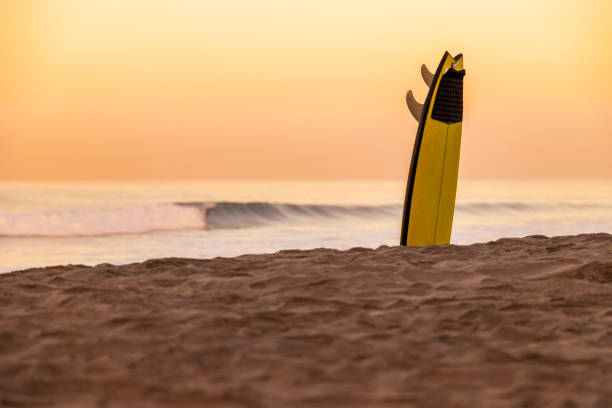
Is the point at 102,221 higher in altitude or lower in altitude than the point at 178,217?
lower

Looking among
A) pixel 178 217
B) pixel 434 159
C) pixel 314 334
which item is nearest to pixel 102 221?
pixel 178 217

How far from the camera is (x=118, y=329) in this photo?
188cm

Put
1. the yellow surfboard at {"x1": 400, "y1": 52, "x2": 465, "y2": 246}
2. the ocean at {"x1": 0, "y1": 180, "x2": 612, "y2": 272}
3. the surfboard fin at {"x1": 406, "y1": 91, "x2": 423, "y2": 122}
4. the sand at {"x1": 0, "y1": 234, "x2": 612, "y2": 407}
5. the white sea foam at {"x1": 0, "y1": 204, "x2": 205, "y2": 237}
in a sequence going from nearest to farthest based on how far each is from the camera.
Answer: the sand at {"x1": 0, "y1": 234, "x2": 612, "y2": 407} < the yellow surfboard at {"x1": 400, "y1": 52, "x2": 465, "y2": 246} < the surfboard fin at {"x1": 406, "y1": 91, "x2": 423, "y2": 122} < the ocean at {"x1": 0, "y1": 180, "x2": 612, "y2": 272} < the white sea foam at {"x1": 0, "y1": 204, "x2": 205, "y2": 237}

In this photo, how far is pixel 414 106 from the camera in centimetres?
472

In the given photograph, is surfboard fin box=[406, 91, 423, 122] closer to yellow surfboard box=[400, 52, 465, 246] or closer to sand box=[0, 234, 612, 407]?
yellow surfboard box=[400, 52, 465, 246]

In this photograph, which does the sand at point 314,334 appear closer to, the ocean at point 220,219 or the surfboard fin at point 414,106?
the surfboard fin at point 414,106

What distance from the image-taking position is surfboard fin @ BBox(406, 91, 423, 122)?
471 centimetres

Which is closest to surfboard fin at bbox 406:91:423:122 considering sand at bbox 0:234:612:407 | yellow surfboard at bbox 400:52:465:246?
yellow surfboard at bbox 400:52:465:246

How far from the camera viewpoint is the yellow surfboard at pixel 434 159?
4570 millimetres

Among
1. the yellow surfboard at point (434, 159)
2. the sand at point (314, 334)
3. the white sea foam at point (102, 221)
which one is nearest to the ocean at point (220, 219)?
the white sea foam at point (102, 221)

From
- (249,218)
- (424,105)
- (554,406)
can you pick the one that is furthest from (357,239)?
(554,406)

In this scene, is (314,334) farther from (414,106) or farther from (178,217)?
(178,217)

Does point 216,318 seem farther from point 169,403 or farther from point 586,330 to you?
point 586,330

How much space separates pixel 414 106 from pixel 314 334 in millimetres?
3254
